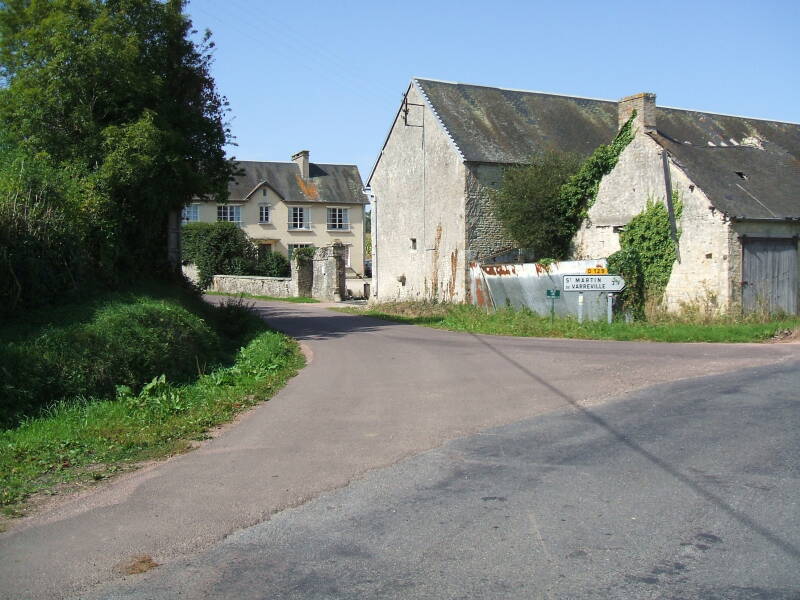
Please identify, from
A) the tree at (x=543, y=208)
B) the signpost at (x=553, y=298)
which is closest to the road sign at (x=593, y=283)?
the signpost at (x=553, y=298)

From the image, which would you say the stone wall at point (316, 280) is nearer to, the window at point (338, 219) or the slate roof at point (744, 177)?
the window at point (338, 219)

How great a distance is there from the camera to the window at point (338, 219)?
2205 inches

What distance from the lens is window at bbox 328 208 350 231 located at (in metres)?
56.0

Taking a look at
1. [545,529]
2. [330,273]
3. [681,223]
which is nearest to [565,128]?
[681,223]

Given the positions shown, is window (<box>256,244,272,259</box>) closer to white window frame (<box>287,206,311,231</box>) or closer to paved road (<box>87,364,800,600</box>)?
white window frame (<box>287,206,311,231</box>)

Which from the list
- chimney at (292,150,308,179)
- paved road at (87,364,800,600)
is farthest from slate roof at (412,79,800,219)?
chimney at (292,150,308,179)

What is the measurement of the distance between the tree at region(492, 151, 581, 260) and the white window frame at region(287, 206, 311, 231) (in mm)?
30955

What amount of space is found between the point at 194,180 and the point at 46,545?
13591 millimetres

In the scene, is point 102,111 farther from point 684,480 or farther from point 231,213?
point 231,213

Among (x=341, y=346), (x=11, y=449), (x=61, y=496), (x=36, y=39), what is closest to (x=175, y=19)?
(x=36, y=39)

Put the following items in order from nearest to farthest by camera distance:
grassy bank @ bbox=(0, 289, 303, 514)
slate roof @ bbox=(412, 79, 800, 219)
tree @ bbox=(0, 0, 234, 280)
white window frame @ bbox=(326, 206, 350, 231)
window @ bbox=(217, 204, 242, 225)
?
grassy bank @ bbox=(0, 289, 303, 514) < tree @ bbox=(0, 0, 234, 280) < slate roof @ bbox=(412, 79, 800, 219) < window @ bbox=(217, 204, 242, 225) < white window frame @ bbox=(326, 206, 350, 231)

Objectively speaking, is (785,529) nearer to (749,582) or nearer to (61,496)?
(749,582)

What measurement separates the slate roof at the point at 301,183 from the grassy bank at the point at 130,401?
132 feet

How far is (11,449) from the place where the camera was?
810cm
